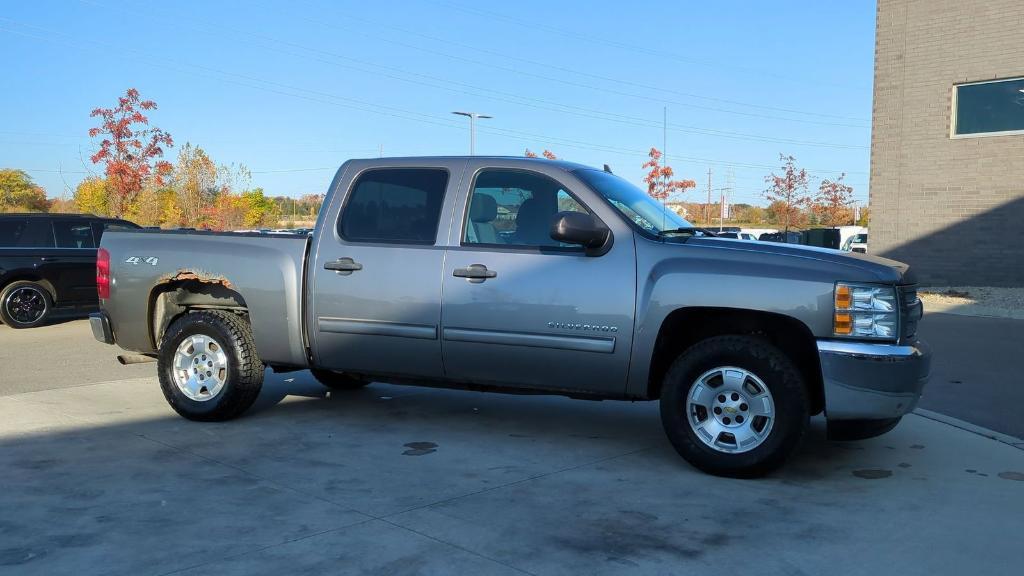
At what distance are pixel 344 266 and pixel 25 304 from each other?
9.33m

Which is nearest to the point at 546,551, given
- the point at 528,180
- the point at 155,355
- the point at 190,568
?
the point at 190,568

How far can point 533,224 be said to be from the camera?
6023 mm

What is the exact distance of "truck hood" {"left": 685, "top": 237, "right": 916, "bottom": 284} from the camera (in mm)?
5164

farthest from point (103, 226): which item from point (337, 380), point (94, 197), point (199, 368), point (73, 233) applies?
point (94, 197)

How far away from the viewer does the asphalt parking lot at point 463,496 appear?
13.2 feet

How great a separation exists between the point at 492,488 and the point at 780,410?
172cm

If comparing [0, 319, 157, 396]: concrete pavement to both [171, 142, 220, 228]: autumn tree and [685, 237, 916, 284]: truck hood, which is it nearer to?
[685, 237, 916, 284]: truck hood

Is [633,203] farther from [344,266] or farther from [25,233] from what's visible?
[25,233]

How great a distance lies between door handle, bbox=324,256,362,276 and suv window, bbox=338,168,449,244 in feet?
0.60

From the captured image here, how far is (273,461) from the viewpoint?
223 inches

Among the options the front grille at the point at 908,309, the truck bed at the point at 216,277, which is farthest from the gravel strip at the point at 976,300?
the truck bed at the point at 216,277

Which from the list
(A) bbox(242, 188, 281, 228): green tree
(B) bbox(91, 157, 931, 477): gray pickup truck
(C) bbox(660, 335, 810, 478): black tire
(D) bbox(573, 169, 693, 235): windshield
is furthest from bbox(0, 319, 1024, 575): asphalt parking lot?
(A) bbox(242, 188, 281, 228): green tree

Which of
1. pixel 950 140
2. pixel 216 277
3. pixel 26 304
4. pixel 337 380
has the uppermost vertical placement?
pixel 950 140

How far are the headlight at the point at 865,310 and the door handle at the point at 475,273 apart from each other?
2147mm
